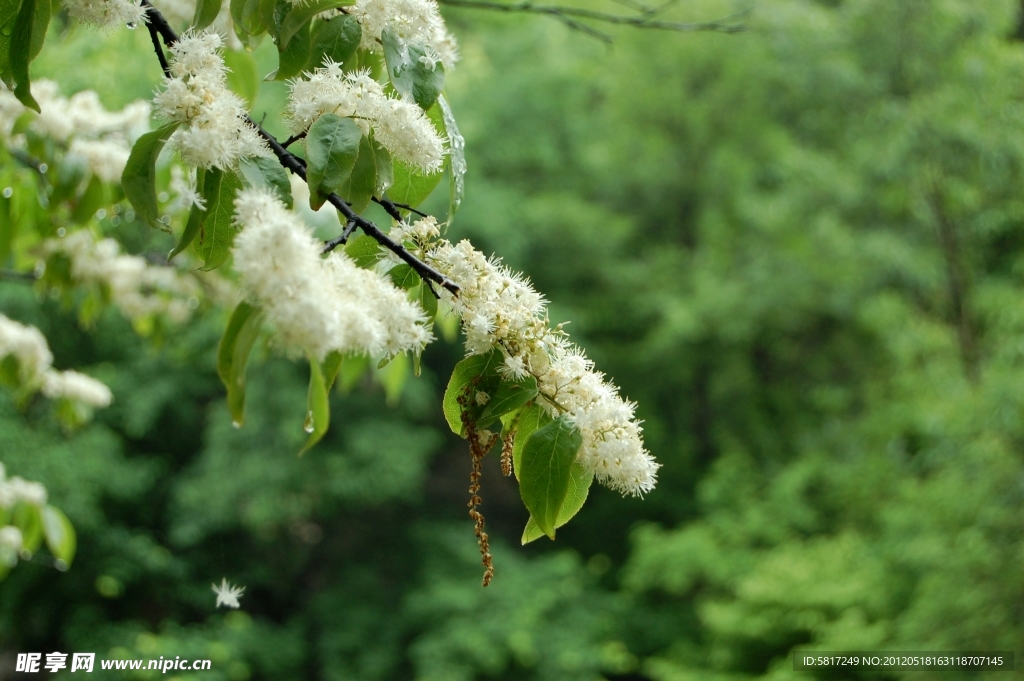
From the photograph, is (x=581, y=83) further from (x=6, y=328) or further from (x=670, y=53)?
(x=6, y=328)

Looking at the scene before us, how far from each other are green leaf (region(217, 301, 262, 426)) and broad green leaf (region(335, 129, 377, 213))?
164 millimetres

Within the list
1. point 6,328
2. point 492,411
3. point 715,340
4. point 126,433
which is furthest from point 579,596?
point 492,411

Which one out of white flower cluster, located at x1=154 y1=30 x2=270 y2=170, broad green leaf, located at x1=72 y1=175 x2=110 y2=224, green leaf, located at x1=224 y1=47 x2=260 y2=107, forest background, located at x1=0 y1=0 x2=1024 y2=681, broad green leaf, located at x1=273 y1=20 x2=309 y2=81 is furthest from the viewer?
forest background, located at x1=0 y1=0 x2=1024 y2=681

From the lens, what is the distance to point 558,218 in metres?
6.25

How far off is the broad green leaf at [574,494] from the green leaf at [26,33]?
50 cm

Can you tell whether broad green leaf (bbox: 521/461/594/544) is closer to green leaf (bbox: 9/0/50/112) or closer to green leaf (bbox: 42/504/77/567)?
green leaf (bbox: 9/0/50/112)

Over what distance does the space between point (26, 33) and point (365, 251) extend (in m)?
0.30

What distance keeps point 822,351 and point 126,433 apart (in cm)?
473

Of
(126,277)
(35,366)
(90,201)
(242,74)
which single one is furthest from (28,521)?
(242,74)

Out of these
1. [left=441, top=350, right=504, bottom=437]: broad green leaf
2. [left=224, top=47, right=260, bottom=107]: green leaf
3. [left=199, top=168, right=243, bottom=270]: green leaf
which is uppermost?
[left=224, top=47, right=260, bottom=107]: green leaf

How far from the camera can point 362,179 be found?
0.62 metres

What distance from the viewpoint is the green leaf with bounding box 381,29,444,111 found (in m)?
0.66

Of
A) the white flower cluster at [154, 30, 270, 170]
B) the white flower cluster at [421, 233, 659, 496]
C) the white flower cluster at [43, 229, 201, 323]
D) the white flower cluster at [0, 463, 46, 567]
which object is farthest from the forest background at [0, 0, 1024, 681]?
the white flower cluster at [421, 233, 659, 496]

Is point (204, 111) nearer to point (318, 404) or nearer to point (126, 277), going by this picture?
point (318, 404)
